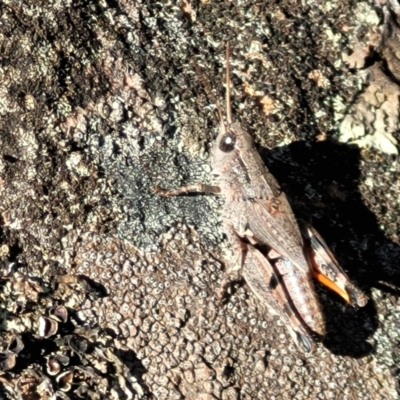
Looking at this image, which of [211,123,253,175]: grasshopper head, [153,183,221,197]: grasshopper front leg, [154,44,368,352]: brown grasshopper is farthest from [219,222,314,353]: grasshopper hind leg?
[211,123,253,175]: grasshopper head

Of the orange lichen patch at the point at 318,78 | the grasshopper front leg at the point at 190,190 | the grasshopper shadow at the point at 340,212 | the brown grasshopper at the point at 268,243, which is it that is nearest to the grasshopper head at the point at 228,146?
the brown grasshopper at the point at 268,243

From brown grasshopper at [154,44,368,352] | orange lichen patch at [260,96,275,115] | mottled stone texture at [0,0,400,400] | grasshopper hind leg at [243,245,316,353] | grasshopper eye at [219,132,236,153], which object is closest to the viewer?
mottled stone texture at [0,0,400,400]

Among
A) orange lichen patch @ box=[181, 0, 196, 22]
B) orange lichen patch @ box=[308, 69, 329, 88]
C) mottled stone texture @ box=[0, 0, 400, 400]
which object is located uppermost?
orange lichen patch @ box=[308, 69, 329, 88]

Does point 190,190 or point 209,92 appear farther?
point 209,92

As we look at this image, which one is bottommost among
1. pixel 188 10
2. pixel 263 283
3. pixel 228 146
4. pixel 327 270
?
pixel 263 283

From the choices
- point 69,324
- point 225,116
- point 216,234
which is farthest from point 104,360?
point 225,116

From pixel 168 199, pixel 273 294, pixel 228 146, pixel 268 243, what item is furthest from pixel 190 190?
pixel 273 294

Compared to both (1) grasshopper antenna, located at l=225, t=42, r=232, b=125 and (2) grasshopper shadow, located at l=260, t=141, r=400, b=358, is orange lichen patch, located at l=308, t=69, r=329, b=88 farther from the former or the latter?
(1) grasshopper antenna, located at l=225, t=42, r=232, b=125

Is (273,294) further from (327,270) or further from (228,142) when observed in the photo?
(228,142)

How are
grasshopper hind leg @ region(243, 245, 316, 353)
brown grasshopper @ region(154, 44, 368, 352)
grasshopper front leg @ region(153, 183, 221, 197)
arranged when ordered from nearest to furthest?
1. grasshopper hind leg @ region(243, 245, 316, 353)
2. brown grasshopper @ region(154, 44, 368, 352)
3. grasshopper front leg @ region(153, 183, 221, 197)
